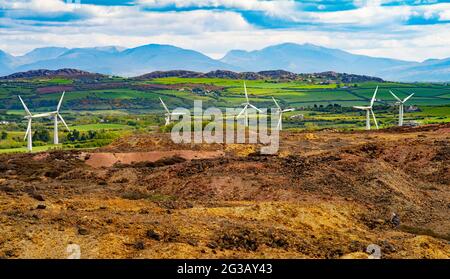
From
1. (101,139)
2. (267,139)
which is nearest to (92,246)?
(267,139)

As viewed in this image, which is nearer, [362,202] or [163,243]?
[163,243]

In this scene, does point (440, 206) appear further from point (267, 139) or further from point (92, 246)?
point (267, 139)

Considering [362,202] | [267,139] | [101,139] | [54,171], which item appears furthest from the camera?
[101,139]

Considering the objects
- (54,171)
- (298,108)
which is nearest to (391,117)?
(298,108)

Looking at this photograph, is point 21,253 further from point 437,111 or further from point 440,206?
point 437,111
